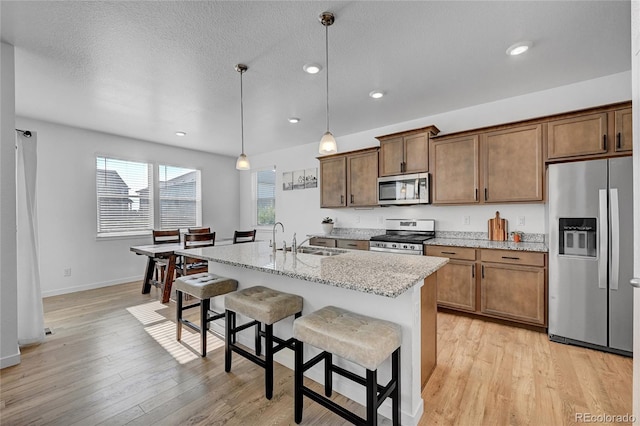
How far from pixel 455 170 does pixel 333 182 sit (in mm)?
1983

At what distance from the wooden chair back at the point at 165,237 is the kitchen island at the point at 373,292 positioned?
267cm

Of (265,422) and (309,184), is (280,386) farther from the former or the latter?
(309,184)

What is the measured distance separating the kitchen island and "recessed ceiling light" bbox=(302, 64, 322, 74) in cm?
175

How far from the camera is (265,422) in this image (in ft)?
5.57

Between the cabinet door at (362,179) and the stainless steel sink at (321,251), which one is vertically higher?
the cabinet door at (362,179)

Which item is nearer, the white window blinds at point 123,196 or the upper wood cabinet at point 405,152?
the upper wood cabinet at point 405,152

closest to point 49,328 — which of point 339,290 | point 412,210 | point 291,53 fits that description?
point 339,290

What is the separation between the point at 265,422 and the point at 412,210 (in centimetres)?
333

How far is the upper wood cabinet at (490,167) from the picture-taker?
3.04 meters

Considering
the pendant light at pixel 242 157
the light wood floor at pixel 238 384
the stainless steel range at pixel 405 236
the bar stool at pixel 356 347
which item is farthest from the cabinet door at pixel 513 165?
the pendant light at pixel 242 157

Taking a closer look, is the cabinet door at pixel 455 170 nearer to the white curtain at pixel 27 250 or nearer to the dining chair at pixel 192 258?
the dining chair at pixel 192 258

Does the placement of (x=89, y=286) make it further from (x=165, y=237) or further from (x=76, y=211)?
(x=165, y=237)

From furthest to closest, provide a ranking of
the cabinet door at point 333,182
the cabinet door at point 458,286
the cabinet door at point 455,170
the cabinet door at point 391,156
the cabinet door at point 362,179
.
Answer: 1. the cabinet door at point 333,182
2. the cabinet door at point 362,179
3. the cabinet door at point 391,156
4. the cabinet door at point 455,170
5. the cabinet door at point 458,286

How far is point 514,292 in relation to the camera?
2947mm
